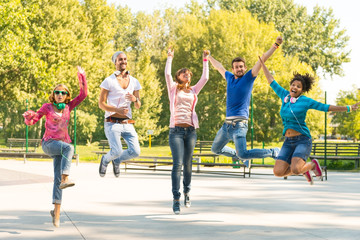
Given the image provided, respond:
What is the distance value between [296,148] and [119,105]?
2711mm

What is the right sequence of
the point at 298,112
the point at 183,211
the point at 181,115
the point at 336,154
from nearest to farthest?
the point at 298,112
the point at 181,115
the point at 183,211
the point at 336,154

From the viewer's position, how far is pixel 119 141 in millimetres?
7922

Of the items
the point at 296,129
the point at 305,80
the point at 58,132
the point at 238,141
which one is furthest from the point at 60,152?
the point at 305,80

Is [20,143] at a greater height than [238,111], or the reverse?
[238,111]

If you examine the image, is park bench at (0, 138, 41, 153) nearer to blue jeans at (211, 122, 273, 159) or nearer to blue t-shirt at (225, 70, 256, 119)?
blue jeans at (211, 122, 273, 159)

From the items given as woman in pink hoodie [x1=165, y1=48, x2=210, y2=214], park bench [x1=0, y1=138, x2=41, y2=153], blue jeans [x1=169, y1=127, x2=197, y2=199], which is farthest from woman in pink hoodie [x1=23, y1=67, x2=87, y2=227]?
park bench [x1=0, y1=138, x2=41, y2=153]

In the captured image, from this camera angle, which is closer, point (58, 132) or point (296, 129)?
point (58, 132)

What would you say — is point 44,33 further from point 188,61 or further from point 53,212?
point 53,212

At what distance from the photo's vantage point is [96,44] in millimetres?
45469

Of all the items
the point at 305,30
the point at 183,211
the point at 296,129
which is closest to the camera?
the point at 296,129

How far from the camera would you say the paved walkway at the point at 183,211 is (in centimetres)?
710

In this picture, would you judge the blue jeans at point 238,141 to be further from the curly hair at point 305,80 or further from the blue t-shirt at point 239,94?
the curly hair at point 305,80

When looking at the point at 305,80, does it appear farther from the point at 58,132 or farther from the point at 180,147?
the point at 58,132

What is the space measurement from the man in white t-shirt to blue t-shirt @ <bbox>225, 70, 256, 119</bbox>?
145cm
